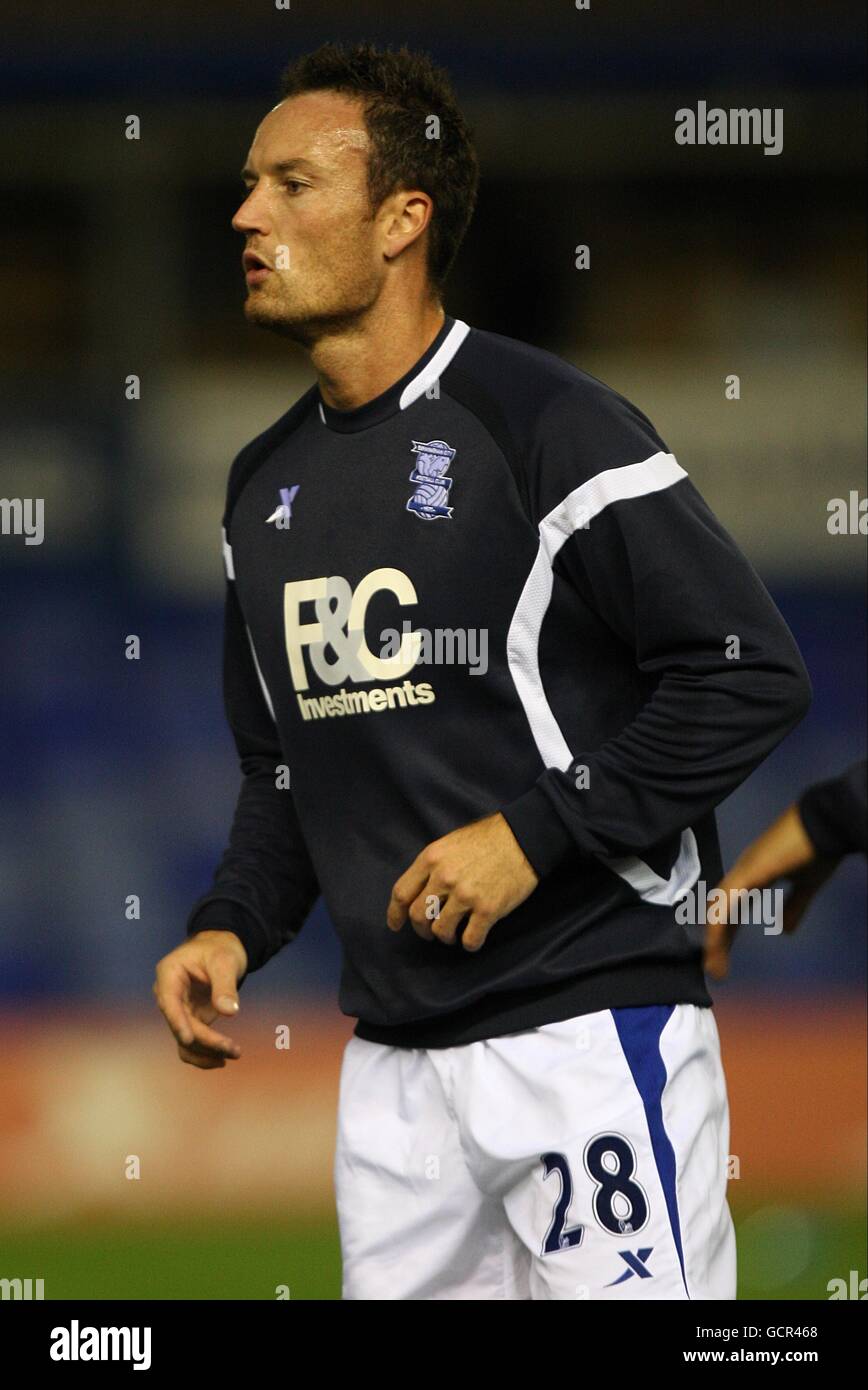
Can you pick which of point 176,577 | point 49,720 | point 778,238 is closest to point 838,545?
point 778,238

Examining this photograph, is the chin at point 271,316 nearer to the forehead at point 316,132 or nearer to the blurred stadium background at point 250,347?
the forehead at point 316,132

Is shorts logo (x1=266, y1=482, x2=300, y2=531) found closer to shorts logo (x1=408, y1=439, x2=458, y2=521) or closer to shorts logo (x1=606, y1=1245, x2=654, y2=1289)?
shorts logo (x1=408, y1=439, x2=458, y2=521)

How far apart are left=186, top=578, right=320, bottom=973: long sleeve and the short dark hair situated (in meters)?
0.59

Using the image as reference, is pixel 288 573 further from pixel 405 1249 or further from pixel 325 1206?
pixel 325 1206

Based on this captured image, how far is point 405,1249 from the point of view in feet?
7.76

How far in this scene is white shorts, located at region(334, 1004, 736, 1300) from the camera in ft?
7.24

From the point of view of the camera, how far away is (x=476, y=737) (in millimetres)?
2324

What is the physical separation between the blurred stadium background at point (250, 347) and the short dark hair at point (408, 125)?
4.46m

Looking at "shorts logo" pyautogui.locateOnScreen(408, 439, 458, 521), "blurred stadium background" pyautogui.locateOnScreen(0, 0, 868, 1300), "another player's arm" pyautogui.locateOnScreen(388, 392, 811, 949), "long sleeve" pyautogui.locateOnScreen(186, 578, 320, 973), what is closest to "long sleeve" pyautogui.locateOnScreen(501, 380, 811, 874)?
"another player's arm" pyautogui.locateOnScreen(388, 392, 811, 949)

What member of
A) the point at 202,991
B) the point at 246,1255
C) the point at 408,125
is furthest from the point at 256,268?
the point at 246,1255

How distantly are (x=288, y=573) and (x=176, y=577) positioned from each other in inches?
234

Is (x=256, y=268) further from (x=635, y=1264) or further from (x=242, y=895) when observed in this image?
(x=635, y=1264)

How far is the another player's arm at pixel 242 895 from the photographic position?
241 centimetres

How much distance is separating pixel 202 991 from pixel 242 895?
16 centimetres
